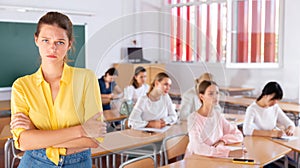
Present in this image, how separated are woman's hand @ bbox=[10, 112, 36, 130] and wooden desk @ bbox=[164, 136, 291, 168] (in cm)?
108

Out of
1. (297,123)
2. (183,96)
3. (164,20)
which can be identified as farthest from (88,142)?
(297,123)

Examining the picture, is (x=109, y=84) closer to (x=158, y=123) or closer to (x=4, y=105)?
(x=158, y=123)

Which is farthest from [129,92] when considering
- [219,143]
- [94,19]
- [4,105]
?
[94,19]

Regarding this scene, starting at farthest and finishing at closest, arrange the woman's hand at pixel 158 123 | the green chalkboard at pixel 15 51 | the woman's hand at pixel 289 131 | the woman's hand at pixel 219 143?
the green chalkboard at pixel 15 51 < the woman's hand at pixel 289 131 < the woman's hand at pixel 219 143 < the woman's hand at pixel 158 123

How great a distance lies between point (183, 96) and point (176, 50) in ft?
0.48

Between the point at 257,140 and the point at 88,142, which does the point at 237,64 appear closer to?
the point at 257,140

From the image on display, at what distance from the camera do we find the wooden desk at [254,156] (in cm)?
217

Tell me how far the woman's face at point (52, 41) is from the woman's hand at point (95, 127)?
245 mm

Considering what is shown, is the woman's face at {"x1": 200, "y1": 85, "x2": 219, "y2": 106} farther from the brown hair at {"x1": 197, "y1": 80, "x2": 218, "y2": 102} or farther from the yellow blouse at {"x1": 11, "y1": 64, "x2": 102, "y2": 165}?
the yellow blouse at {"x1": 11, "y1": 64, "x2": 102, "y2": 165}

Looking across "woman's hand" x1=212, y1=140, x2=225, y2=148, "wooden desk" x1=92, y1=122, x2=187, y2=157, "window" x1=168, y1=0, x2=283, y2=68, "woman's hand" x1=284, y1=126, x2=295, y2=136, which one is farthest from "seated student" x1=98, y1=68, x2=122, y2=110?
"window" x1=168, y1=0, x2=283, y2=68

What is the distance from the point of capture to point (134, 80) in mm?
1186

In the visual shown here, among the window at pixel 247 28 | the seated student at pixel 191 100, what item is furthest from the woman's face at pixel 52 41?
the window at pixel 247 28

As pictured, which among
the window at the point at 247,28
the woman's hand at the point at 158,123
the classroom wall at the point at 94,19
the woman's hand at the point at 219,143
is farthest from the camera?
the window at the point at 247,28

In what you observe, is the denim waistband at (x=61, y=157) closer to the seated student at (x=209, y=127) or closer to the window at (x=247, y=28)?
the seated student at (x=209, y=127)
